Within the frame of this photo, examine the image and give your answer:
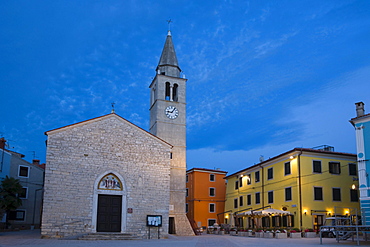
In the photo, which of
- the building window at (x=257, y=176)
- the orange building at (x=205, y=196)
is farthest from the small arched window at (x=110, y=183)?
the orange building at (x=205, y=196)

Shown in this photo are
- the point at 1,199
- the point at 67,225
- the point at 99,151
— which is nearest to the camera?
the point at 67,225

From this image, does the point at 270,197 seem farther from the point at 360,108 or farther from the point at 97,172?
the point at 97,172

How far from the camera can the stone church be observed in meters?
23.5

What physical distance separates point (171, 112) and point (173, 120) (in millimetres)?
776

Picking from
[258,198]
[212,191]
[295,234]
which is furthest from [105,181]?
[212,191]

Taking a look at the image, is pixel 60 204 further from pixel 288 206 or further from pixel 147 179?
pixel 288 206

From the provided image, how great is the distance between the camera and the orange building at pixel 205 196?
4678 centimetres

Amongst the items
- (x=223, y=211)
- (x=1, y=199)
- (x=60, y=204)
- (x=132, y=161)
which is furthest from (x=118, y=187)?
(x=223, y=211)

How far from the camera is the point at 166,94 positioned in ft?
115

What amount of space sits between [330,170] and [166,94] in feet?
54.6

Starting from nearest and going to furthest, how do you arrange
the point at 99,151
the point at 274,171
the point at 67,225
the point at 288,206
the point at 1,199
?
the point at 67,225 < the point at 99,151 < the point at 1,199 < the point at 288,206 < the point at 274,171

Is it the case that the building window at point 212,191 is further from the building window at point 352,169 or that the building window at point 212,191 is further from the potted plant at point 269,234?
the building window at point 352,169

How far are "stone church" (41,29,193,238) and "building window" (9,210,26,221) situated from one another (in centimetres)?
1690

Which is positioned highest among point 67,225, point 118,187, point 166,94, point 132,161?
point 166,94
